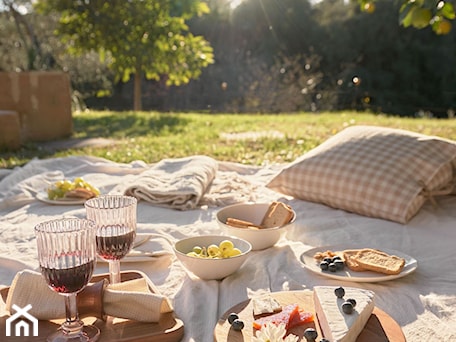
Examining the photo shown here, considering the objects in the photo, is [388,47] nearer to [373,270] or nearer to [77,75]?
[77,75]

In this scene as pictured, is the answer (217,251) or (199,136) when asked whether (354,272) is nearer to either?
(217,251)

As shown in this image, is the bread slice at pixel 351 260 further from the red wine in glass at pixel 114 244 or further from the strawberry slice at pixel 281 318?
the red wine in glass at pixel 114 244

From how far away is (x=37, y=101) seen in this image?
6332mm

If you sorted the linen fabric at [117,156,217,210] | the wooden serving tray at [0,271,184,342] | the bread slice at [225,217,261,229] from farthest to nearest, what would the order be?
1. the linen fabric at [117,156,217,210]
2. the bread slice at [225,217,261,229]
3. the wooden serving tray at [0,271,184,342]

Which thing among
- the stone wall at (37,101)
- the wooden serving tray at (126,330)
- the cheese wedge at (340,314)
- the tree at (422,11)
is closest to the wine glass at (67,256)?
the wooden serving tray at (126,330)

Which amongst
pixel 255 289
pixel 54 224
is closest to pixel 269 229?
pixel 255 289

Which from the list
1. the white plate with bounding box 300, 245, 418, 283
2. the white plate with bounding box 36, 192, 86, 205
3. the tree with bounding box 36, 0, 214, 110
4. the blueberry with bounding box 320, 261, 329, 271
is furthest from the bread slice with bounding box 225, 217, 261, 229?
the tree with bounding box 36, 0, 214, 110

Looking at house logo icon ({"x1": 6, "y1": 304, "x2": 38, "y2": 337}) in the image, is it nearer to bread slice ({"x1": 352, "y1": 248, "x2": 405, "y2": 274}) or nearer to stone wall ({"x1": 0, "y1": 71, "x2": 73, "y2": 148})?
bread slice ({"x1": 352, "y1": 248, "x2": 405, "y2": 274})

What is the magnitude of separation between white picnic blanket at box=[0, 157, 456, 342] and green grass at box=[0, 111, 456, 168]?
4.02 ft

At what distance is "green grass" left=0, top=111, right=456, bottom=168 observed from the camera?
4.66m

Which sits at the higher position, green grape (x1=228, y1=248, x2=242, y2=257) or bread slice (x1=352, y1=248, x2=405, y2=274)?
green grape (x1=228, y1=248, x2=242, y2=257)

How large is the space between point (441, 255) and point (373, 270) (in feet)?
1.40

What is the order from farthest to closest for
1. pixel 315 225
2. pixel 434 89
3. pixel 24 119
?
pixel 434 89 < pixel 24 119 < pixel 315 225

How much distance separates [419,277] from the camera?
6.03 ft
